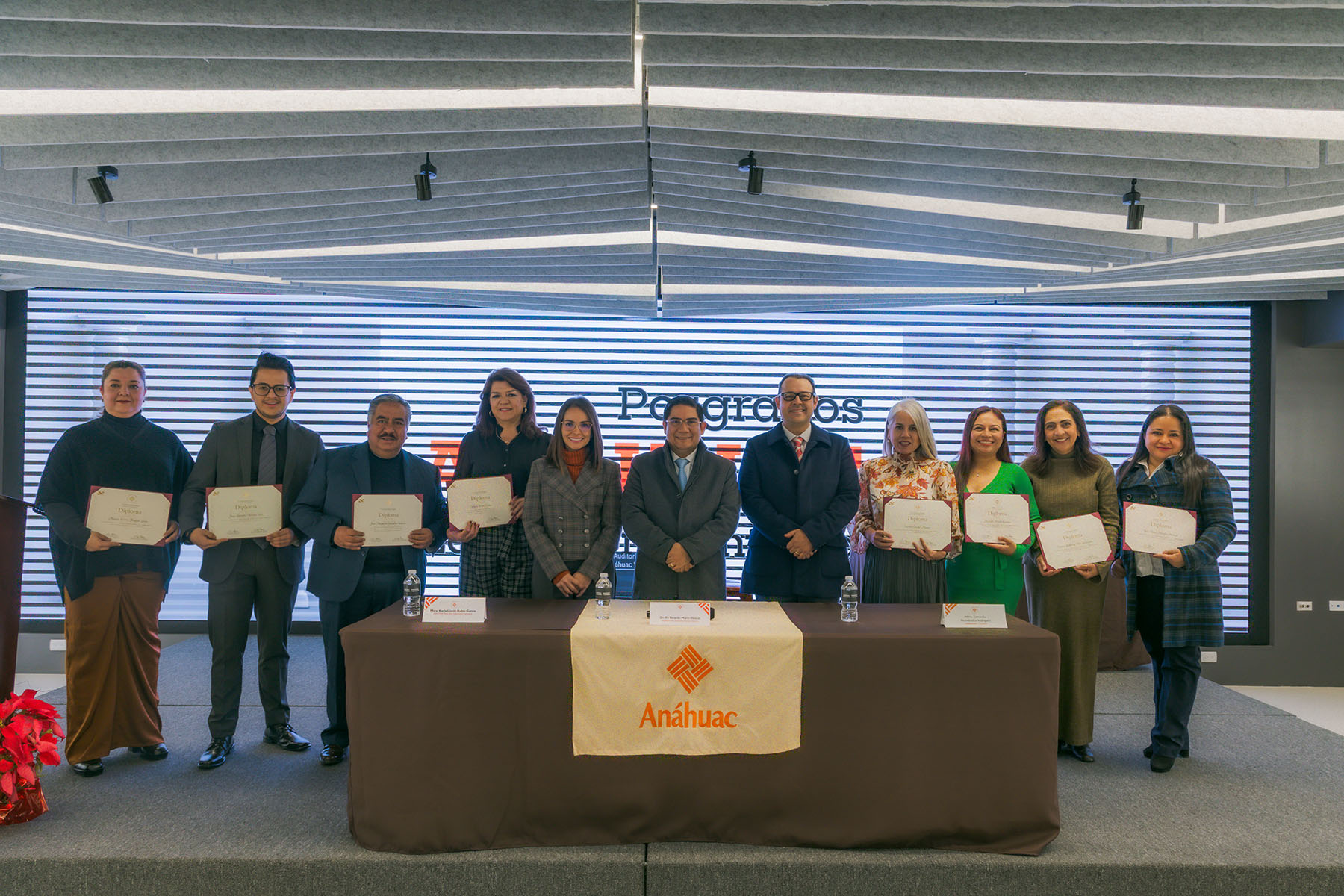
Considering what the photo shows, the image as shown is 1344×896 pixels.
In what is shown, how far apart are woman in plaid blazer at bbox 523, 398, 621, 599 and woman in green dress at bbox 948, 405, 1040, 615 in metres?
1.63

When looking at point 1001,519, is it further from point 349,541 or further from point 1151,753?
point 349,541

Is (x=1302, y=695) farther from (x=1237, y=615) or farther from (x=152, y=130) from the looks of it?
(x=152, y=130)

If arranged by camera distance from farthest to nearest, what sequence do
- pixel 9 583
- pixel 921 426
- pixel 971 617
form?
1. pixel 921 426
2. pixel 9 583
3. pixel 971 617

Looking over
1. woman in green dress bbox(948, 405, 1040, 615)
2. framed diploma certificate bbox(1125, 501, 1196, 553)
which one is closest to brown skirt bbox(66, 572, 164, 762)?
woman in green dress bbox(948, 405, 1040, 615)

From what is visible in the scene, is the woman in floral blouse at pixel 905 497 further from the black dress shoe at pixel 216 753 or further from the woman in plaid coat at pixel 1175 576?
the black dress shoe at pixel 216 753

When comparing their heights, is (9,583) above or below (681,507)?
below

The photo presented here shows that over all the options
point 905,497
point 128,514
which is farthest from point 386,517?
point 905,497

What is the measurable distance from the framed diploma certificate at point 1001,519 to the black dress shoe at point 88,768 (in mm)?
3927

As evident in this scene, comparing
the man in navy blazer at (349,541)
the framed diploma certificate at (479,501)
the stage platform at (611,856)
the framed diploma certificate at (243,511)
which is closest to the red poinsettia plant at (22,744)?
the stage platform at (611,856)

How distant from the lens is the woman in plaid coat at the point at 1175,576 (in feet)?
12.1

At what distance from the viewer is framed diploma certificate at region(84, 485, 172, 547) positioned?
3514 millimetres

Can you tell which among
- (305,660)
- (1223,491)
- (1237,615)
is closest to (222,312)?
(305,660)

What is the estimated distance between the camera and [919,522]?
363 cm

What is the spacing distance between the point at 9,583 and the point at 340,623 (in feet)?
4.23
